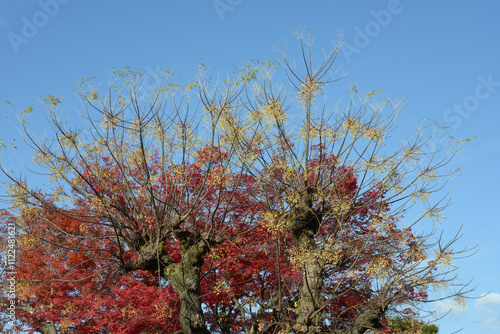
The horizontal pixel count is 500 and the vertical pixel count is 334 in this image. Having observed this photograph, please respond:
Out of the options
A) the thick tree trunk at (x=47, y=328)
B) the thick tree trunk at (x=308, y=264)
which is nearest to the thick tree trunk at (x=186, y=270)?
the thick tree trunk at (x=308, y=264)

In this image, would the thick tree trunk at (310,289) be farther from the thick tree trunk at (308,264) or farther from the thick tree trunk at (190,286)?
the thick tree trunk at (190,286)

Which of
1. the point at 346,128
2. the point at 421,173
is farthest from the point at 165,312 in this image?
the point at 421,173

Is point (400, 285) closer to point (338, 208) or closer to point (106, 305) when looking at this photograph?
point (338, 208)

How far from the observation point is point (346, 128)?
11984 mm

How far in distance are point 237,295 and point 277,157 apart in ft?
17.9

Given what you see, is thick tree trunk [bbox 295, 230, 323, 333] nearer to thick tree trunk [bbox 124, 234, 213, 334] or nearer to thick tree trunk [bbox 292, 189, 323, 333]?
thick tree trunk [bbox 292, 189, 323, 333]

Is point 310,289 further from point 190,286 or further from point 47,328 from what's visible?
point 47,328

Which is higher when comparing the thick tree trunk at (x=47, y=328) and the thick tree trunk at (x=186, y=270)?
the thick tree trunk at (x=47, y=328)

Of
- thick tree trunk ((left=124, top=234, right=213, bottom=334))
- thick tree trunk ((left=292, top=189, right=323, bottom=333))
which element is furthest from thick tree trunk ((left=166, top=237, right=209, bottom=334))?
thick tree trunk ((left=292, top=189, right=323, bottom=333))
